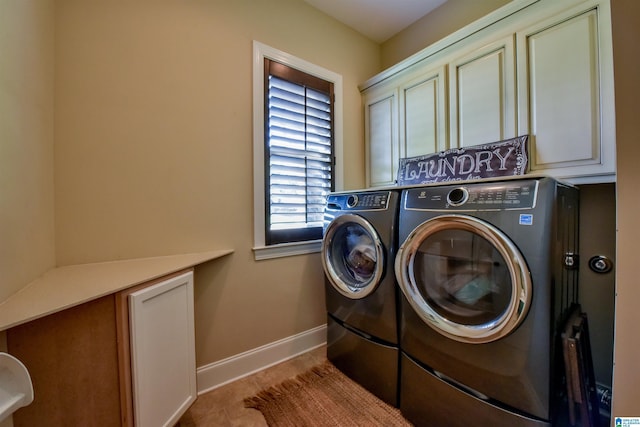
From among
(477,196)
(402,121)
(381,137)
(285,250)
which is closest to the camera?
(477,196)

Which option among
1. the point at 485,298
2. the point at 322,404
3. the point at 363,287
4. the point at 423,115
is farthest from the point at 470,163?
the point at 322,404

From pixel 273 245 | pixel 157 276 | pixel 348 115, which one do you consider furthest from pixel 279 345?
pixel 348 115

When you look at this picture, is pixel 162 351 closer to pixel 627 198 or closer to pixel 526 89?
pixel 627 198

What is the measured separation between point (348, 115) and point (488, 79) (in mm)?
1062

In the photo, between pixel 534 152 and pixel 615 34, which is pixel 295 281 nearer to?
pixel 534 152

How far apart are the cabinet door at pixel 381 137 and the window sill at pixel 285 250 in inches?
32.0

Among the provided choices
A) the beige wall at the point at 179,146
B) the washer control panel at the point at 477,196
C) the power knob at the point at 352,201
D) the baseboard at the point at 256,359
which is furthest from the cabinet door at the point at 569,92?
the baseboard at the point at 256,359

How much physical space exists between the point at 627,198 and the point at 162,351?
1.67 metres

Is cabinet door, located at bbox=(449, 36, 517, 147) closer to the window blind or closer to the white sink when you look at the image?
the window blind

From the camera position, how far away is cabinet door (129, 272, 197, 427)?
0.91 m

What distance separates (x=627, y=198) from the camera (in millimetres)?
649

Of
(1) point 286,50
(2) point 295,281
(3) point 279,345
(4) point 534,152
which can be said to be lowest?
(3) point 279,345

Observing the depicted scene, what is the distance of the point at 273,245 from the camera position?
177cm

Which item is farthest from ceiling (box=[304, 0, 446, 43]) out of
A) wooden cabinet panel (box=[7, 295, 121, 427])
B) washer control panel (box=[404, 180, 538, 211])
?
wooden cabinet panel (box=[7, 295, 121, 427])
